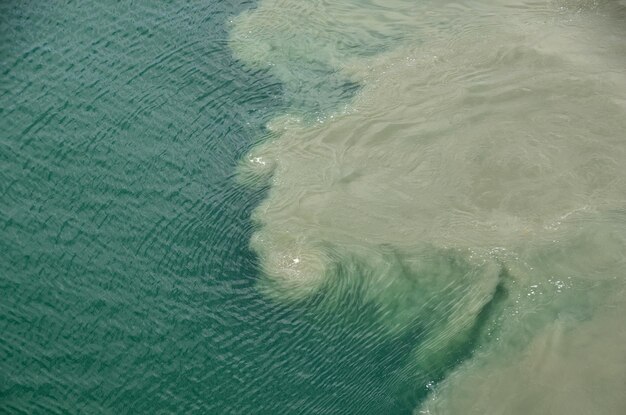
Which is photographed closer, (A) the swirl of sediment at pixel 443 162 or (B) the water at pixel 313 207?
(B) the water at pixel 313 207

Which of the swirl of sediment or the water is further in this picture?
the swirl of sediment

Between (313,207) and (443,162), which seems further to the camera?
(443,162)

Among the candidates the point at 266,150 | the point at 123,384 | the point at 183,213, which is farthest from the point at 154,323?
Result: the point at 266,150

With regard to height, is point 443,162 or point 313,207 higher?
point 443,162
